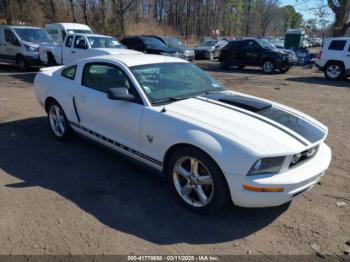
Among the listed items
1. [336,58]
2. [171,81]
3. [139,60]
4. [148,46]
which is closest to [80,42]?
[148,46]

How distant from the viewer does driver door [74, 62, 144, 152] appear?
3.96m

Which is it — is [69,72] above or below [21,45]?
above

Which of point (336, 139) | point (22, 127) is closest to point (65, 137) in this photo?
point (22, 127)

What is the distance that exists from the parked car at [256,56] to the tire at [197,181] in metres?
14.7

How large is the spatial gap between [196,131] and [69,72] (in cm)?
287

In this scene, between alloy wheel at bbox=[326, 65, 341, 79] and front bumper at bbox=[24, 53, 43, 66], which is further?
alloy wheel at bbox=[326, 65, 341, 79]

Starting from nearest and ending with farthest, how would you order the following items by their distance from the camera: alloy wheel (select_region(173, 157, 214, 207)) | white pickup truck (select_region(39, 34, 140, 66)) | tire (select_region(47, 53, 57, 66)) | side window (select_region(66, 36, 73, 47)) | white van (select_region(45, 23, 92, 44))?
alloy wheel (select_region(173, 157, 214, 207)), white pickup truck (select_region(39, 34, 140, 66)), side window (select_region(66, 36, 73, 47)), tire (select_region(47, 53, 57, 66)), white van (select_region(45, 23, 92, 44))

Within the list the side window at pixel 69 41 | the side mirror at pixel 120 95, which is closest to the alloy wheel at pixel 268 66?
the side window at pixel 69 41

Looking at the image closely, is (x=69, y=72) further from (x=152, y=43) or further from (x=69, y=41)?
(x=152, y=43)

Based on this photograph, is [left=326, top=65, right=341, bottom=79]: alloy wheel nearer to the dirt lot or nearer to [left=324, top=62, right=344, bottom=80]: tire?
[left=324, top=62, right=344, bottom=80]: tire

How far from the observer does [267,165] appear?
3064mm

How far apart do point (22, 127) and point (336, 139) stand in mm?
5950

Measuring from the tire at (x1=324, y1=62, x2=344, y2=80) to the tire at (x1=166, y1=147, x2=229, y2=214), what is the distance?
13.8m

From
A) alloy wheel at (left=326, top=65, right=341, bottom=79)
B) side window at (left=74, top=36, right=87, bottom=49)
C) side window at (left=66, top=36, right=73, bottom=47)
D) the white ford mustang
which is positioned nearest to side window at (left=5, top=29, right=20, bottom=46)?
side window at (left=66, top=36, right=73, bottom=47)
